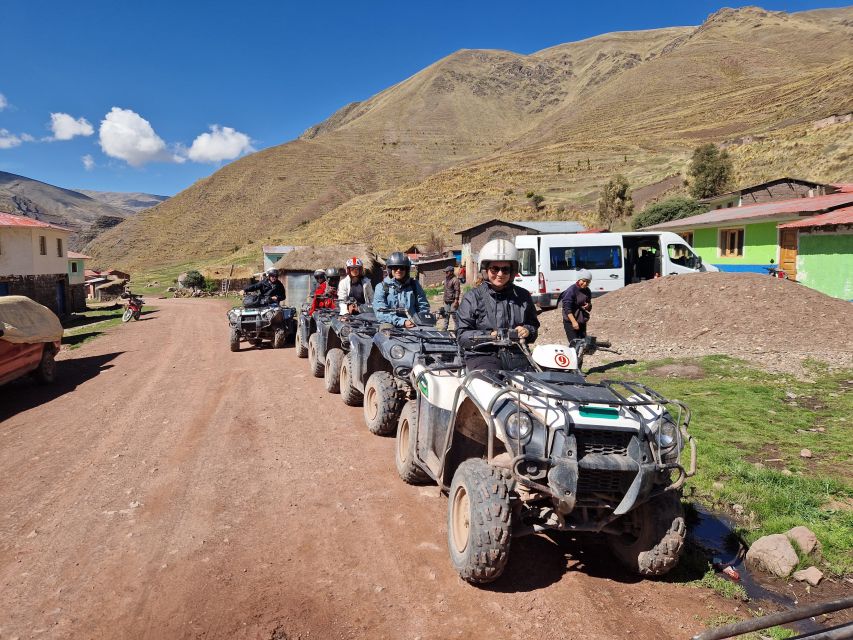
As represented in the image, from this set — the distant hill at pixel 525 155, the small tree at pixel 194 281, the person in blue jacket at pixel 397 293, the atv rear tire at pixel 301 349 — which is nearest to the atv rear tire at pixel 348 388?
the person in blue jacket at pixel 397 293

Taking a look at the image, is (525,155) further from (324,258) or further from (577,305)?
(577,305)

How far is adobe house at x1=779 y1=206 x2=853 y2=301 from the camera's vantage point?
16861 mm

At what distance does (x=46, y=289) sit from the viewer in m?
28.4

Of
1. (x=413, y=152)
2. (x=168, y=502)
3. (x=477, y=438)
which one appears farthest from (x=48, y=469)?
(x=413, y=152)

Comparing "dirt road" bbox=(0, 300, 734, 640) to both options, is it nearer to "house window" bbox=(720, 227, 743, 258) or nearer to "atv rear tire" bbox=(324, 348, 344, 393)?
"atv rear tire" bbox=(324, 348, 344, 393)

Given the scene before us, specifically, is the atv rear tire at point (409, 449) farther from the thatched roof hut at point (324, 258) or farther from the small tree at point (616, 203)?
the small tree at point (616, 203)

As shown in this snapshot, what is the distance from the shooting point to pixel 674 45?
18375 cm

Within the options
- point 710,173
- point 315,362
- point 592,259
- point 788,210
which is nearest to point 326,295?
point 315,362

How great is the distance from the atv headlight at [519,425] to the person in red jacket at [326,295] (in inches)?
336

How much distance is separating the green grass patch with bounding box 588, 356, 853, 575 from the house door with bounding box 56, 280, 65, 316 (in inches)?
1201

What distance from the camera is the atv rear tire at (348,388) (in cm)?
813


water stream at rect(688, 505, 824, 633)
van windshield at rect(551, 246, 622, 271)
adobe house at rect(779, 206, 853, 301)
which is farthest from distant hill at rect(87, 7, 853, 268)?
water stream at rect(688, 505, 824, 633)

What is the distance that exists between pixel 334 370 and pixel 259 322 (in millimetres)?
5866

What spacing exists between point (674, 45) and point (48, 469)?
216391mm
